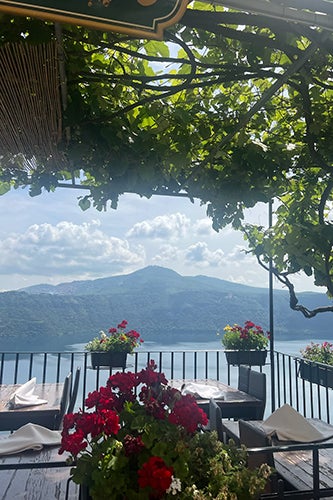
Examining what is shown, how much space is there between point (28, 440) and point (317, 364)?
9.66ft

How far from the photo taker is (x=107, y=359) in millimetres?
4590

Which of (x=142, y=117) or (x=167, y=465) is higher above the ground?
(x=142, y=117)

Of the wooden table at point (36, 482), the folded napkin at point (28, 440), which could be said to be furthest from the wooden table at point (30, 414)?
the wooden table at point (36, 482)

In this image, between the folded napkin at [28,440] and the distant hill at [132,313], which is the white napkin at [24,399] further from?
the distant hill at [132,313]

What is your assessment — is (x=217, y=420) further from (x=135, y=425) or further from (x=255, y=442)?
(x=135, y=425)

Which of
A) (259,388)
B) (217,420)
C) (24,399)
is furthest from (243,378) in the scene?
(24,399)

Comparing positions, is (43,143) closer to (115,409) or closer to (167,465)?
(115,409)

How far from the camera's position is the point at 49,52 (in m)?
1.53

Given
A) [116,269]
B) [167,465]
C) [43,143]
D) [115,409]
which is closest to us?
[167,465]

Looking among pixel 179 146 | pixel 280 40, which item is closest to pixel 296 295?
pixel 179 146

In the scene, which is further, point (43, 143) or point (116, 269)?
point (116, 269)

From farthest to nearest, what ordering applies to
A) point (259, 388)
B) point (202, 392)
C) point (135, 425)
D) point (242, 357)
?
point (242, 357)
point (259, 388)
point (202, 392)
point (135, 425)

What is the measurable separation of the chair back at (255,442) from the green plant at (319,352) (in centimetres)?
301

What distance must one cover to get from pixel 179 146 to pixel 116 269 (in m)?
7.95
